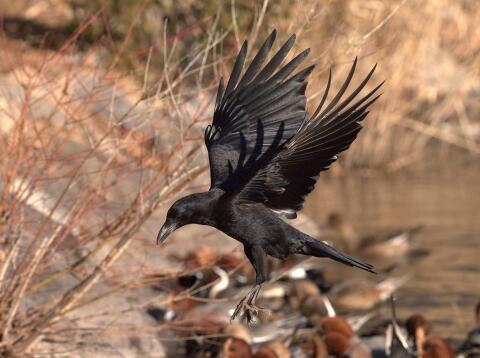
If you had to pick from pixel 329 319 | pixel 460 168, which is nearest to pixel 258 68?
pixel 329 319

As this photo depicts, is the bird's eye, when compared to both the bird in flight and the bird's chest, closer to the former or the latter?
the bird in flight

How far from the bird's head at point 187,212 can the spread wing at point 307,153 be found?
7.8 inches

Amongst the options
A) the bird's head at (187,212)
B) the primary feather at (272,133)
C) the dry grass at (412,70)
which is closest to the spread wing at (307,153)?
the primary feather at (272,133)

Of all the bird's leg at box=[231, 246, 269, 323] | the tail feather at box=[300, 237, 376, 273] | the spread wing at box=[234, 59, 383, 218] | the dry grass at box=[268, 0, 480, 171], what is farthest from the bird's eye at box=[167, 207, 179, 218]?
the dry grass at box=[268, 0, 480, 171]

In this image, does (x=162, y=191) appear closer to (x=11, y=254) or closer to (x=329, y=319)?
(x=11, y=254)

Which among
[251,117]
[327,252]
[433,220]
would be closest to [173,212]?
[251,117]

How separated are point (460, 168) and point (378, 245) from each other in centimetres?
595

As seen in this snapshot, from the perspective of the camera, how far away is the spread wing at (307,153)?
4.99m

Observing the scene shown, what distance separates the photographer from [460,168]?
18.8 m

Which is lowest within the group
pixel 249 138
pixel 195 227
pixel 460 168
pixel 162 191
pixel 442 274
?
pixel 249 138

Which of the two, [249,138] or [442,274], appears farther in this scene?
[442,274]

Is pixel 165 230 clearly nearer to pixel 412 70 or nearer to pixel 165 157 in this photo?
pixel 165 157

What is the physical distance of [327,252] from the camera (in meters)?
5.30

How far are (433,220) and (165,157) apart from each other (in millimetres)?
8035
